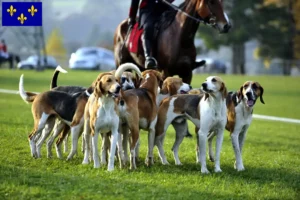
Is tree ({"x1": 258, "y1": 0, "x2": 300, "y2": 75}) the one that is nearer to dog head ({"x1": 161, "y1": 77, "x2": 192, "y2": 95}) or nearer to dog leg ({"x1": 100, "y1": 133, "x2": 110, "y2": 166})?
dog head ({"x1": 161, "y1": 77, "x2": 192, "y2": 95})

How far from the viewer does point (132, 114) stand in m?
11.9

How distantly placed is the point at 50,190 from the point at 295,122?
14.4 meters

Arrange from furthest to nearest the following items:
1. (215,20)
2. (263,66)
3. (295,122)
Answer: (263,66) < (295,122) < (215,20)

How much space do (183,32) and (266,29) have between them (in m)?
53.1

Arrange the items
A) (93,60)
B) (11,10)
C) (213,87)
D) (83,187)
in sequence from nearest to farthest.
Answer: (83,187), (213,87), (11,10), (93,60)

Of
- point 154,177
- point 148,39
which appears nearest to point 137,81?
point 154,177

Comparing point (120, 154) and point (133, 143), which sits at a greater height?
point (133, 143)

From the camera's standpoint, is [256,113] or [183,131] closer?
[183,131]

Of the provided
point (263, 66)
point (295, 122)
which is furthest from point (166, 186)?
point (263, 66)

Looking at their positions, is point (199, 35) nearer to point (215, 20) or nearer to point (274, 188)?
→ point (215, 20)

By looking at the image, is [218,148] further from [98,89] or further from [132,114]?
[98,89]

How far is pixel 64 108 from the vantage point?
12.7m

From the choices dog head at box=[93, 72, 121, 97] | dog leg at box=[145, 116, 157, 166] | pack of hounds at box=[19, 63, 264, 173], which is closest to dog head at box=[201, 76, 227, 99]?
pack of hounds at box=[19, 63, 264, 173]

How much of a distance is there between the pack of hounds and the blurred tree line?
53.6m
